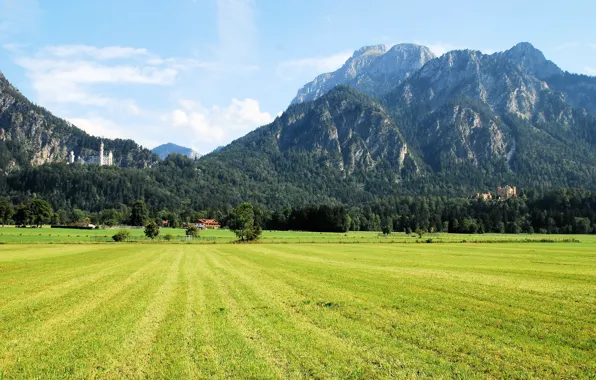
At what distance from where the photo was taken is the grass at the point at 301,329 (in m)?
10.1

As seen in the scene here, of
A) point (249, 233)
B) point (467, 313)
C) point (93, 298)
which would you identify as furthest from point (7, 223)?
point (467, 313)

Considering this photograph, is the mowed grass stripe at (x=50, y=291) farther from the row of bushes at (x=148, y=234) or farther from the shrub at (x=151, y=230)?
the shrub at (x=151, y=230)

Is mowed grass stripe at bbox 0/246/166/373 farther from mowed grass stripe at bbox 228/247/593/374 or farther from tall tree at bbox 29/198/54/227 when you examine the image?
tall tree at bbox 29/198/54/227

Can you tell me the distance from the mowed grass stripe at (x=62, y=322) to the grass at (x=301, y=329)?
4 centimetres

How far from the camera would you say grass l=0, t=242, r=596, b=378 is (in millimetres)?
10070

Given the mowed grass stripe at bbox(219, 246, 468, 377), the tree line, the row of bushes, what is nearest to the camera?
the mowed grass stripe at bbox(219, 246, 468, 377)

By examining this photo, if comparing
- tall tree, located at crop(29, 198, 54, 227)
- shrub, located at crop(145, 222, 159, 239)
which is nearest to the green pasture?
shrub, located at crop(145, 222, 159, 239)

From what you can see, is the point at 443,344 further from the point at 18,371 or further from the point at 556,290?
the point at 556,290

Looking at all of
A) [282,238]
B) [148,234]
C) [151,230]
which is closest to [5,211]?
[148,234]

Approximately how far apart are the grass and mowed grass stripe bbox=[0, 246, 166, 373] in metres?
0.04

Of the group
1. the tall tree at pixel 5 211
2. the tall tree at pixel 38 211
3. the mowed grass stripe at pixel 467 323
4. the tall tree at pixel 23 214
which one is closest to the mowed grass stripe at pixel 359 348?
the mowed grass stripe at pixel 467 323

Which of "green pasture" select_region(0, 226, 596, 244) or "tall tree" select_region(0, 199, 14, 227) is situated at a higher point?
"tall tree" select_region(0, 199, 14, 227)

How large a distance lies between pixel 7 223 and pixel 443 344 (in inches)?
9166

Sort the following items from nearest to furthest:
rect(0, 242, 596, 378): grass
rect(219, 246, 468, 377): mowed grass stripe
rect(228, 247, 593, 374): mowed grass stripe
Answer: rect(219, 246, 468, 377): mowed grass stripe → rect(0, 242, 596, 378): grass → rect(228, 247, 593, 374): mowed grass stripe
